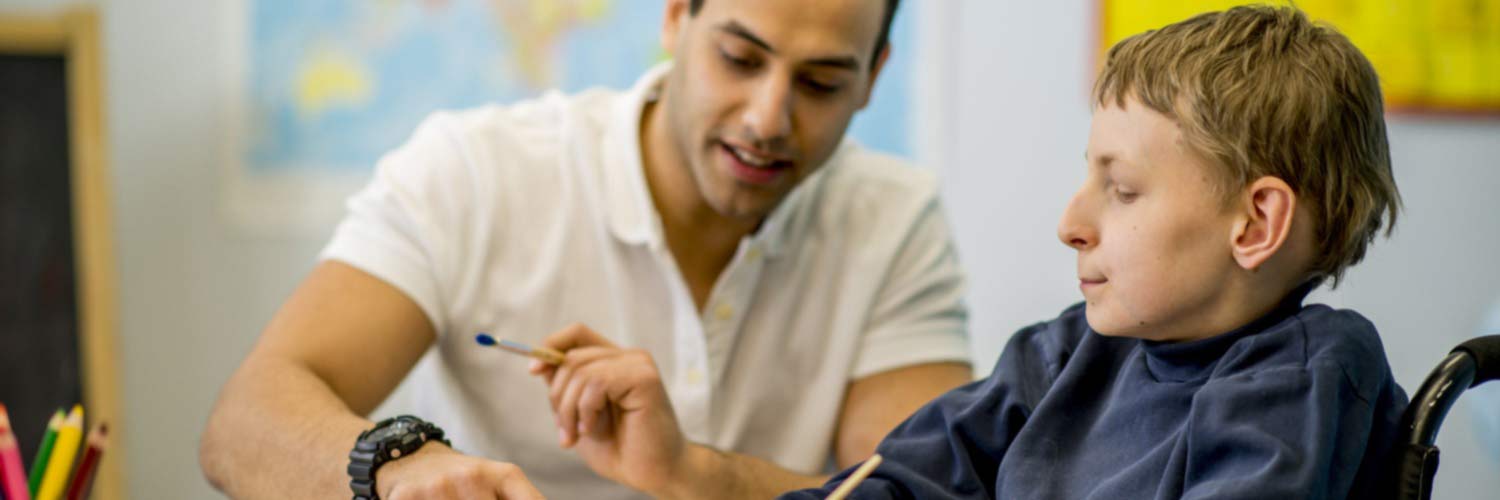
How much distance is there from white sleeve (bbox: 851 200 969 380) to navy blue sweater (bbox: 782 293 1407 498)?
0.58m

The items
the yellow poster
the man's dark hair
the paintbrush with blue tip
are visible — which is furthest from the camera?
the yellow poster

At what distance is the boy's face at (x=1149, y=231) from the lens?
2.68 feet

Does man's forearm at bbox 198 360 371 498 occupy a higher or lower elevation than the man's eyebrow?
lower

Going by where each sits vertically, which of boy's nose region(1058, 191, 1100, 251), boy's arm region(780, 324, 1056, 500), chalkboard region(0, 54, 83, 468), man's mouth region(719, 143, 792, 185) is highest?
boy's nose region(1058, 191, 1100, 251)

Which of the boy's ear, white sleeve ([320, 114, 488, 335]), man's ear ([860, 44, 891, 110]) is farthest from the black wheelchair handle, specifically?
white sleeve ([320, 114, 488, 335])

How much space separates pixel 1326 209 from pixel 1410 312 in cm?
197

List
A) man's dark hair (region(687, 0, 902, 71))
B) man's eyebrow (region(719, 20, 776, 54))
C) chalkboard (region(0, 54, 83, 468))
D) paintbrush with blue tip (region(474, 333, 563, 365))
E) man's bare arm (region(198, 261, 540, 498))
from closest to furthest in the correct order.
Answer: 1. man's bare arm (region(198, 261, 540, 498))
2. paintbrush with blue tip (region(474, 333, 563, 365))
3. man's eyebrow (region(719, 20, 776, 54))
4. man's dark hair (region(687, 0, 902, 71))
5. chalkboard (region(0, 54, 83, 468))

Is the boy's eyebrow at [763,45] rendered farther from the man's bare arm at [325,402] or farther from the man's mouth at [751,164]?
the man's bare arm at [325,402]

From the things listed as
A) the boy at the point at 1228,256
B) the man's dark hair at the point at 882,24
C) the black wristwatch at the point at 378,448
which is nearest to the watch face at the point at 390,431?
the black wristwatch at the point at 378,448

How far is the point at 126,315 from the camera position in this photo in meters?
2.51

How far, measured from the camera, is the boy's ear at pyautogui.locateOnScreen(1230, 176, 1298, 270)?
80 centimetres

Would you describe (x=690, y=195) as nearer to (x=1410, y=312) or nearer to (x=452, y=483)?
(x=452, y=483)

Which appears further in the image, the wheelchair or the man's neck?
the man's neck

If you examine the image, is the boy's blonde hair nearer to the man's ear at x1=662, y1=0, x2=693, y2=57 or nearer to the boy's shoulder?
the boy's shoulder
